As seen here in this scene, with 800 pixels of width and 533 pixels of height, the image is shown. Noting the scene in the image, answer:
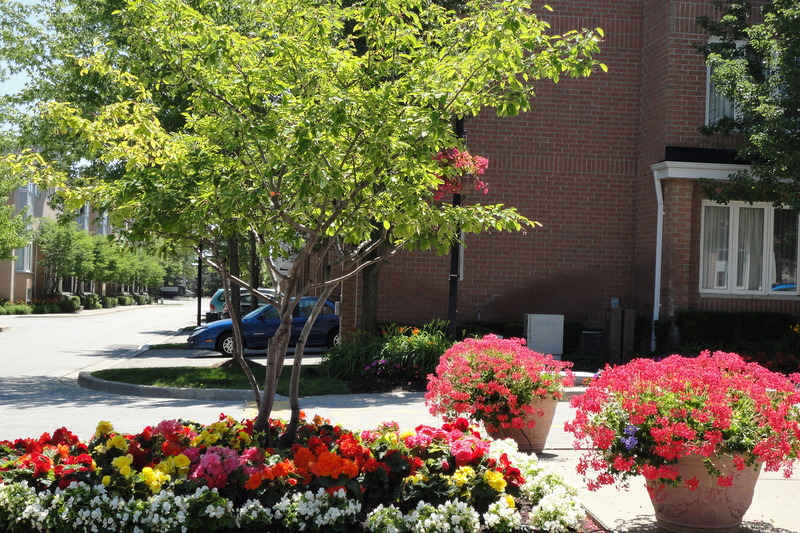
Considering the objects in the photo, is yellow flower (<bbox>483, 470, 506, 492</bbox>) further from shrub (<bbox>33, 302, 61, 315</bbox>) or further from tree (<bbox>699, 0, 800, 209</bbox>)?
shrub (<bbox>33, 302, 61, 315</bbox>)

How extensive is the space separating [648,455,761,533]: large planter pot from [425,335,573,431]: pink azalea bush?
7.73 feet

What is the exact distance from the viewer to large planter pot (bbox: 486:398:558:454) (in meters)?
8.30

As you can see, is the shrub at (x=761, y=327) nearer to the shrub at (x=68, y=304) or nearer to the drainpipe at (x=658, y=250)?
the drainpipe at (x=658, y=250)

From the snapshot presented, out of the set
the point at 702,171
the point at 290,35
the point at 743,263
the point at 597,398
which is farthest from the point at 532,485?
the point at 743,263

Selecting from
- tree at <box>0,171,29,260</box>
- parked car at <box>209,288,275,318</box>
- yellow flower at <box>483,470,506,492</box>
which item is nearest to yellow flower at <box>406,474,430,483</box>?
yellow flower at <box>483,470,506,492</box>

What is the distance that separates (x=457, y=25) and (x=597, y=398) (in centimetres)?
296

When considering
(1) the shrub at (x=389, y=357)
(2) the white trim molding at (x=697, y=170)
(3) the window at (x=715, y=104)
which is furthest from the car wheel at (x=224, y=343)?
(3) the window at (x=715, y=104)

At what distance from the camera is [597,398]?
18.6 ft

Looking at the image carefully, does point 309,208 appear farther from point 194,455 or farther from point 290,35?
point 194,455

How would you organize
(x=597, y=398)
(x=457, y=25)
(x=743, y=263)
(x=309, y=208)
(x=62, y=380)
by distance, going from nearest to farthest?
(x=597, y=398) < (x=309, y=208) < (x=457, y=25) < (x=62, y=380) < (x=743, y=263)

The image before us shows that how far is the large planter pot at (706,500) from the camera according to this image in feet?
18.0

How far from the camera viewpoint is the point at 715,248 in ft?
57.1

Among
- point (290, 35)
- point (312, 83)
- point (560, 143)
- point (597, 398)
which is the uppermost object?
point (560, 143)

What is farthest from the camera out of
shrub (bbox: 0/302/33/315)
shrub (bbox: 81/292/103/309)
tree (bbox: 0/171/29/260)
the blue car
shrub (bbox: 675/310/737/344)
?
shrub (bbox: 81/292/103/309)
